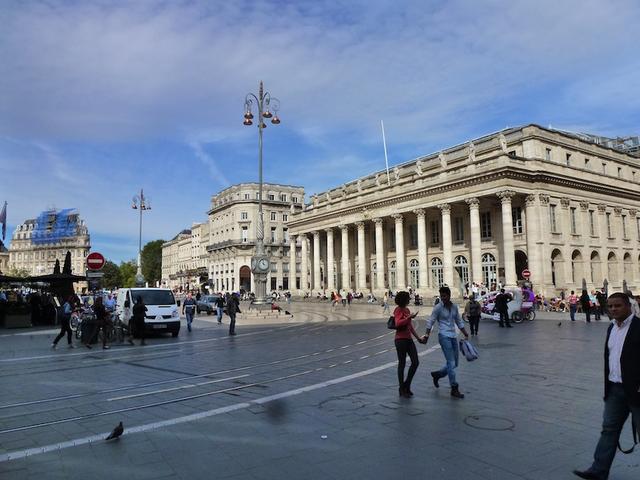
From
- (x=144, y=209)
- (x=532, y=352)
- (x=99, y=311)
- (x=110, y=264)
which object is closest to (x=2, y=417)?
(x=99, y=311)

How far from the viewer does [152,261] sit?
136 m

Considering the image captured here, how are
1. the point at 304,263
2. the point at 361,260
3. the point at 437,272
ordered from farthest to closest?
the point at 304,263, the point at 361,260, the point at 437,272

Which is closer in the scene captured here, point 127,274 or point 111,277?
point 127,274

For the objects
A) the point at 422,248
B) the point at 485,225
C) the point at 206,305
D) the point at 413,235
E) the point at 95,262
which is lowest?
the point at 206,305

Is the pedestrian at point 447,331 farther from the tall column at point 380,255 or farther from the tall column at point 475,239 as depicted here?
the tall column at point 380,255

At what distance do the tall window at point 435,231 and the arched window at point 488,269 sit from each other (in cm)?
684

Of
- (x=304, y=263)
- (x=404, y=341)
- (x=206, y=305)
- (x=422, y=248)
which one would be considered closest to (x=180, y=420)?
(x=404, y=341)

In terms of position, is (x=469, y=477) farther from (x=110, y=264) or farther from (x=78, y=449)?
(x=110, y=264)

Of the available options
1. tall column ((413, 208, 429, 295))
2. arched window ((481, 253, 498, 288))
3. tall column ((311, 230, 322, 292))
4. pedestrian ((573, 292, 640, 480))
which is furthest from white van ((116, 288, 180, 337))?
tall column ((311, 230, 322, 292))

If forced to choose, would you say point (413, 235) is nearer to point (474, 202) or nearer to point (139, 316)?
point (474, 202)

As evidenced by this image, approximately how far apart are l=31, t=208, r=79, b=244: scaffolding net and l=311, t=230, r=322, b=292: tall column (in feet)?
285

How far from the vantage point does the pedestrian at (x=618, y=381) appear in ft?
13.0

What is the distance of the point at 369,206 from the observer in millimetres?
53656

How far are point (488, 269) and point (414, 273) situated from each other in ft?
32.5
